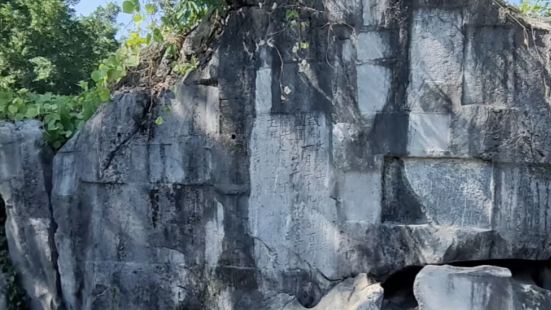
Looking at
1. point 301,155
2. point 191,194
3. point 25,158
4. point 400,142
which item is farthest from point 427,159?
point 25,158

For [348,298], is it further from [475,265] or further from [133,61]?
[133,61]

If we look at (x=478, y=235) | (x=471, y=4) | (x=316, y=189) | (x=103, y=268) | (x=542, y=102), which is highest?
(x=471, y=4)

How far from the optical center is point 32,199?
12.2 feet

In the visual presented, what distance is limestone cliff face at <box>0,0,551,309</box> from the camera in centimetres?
280

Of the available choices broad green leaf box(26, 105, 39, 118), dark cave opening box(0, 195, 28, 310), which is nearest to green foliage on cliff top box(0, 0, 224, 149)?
broad green leaf box(26, 105, 39, 118)

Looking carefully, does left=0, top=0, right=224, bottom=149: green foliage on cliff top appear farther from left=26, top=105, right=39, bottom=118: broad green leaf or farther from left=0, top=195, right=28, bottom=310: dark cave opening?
left=0, top=195, right=28, bottom=310: dark cave opening

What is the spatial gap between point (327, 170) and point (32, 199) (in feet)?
6.94

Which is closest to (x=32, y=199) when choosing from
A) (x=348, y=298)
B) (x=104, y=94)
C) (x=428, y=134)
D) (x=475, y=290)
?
(x=104, y=94)

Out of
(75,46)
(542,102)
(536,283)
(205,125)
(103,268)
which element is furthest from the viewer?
(75,46)

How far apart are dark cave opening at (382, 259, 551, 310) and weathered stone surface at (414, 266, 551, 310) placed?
0.15 meters

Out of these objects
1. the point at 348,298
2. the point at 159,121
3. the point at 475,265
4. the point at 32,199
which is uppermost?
the point at 159,121

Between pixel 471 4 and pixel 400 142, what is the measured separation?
2.67ft

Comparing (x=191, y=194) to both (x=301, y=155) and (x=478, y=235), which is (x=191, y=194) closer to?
(x=301, y=155)

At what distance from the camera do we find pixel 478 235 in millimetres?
2836
